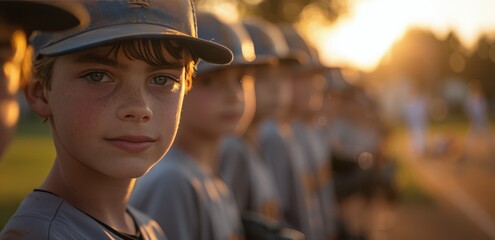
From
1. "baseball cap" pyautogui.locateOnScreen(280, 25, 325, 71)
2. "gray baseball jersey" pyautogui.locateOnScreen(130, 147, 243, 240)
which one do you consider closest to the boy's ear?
"gray baseball jersey" pyautogui.locateOnScreen(130, 147, 243, 240)

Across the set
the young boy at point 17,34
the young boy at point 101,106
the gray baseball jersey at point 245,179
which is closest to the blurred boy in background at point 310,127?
the gray baseball jersey at point 245,179

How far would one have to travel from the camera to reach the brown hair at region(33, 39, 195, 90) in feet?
7.97

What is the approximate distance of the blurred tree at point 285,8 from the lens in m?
29.9

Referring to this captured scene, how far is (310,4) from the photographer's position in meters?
32.2

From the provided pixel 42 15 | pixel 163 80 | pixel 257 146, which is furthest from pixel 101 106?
pixel 257 146

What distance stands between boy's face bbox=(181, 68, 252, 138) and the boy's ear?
1754mm

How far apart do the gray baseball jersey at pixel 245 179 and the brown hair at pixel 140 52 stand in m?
2.79

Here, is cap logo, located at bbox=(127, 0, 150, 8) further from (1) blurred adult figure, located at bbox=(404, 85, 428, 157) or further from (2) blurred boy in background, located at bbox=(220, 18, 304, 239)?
(1) blurred adult figure, located at bbox=(404, 85, 428, 157)

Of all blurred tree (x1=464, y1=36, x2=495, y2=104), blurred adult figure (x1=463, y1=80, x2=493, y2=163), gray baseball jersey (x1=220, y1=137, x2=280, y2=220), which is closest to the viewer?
gray baseball jersey (x1=220, y1=137, x2=280, y2=220)

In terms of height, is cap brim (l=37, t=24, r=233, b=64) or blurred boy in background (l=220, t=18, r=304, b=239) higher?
blurred boy in background (l=220, t=18, r=304, b=239)

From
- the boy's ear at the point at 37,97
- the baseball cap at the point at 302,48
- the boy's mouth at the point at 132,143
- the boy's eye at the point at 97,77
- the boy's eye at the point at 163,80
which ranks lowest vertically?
the boy's mouth at the point at 132,143

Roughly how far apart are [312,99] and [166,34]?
18.5 ft

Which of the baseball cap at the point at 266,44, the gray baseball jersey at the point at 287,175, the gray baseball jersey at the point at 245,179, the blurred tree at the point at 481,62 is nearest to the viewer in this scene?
the gray baseball jersey at the point at 245,179

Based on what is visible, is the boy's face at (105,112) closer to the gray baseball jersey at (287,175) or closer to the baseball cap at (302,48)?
the gray baseball jersey at (287,175)
